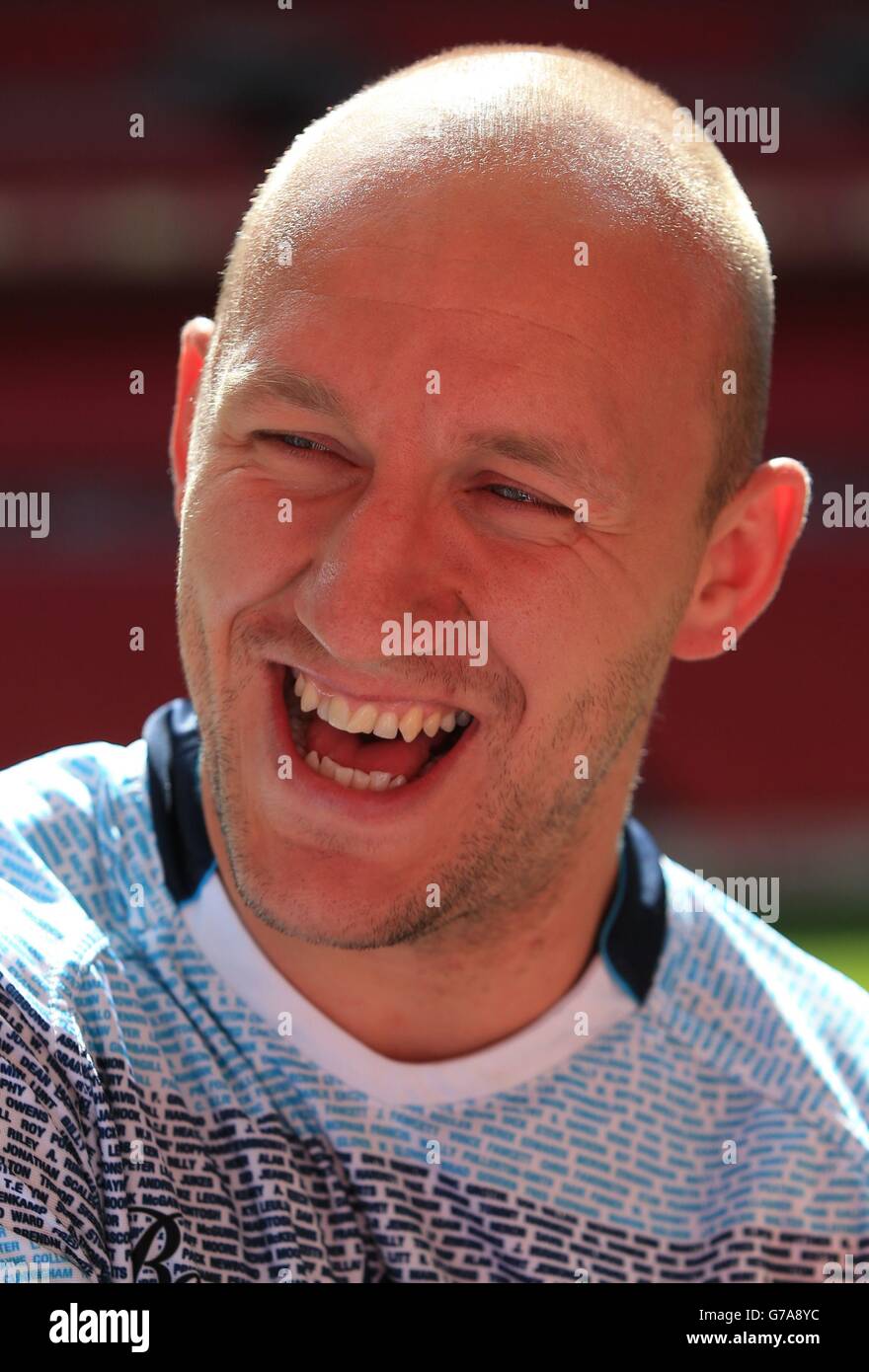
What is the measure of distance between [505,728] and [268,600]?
26cm

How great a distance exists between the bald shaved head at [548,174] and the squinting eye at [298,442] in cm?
14

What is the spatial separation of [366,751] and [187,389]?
1.60 feet

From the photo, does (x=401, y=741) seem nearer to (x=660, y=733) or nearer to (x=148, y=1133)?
(x=148, y=1133)

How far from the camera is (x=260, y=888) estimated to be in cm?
152

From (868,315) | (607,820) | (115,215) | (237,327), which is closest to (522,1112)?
(607,820)

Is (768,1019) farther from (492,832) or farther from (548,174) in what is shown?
(548,174)

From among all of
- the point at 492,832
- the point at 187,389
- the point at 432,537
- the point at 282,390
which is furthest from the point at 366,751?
the point at 187,389

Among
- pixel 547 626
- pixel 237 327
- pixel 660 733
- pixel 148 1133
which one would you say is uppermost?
pixel 660 733

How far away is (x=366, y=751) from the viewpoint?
1.60 m

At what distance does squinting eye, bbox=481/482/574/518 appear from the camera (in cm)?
148

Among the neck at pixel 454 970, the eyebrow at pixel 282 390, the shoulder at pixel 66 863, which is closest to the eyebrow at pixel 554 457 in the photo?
the eyebrow at pixel 282 390

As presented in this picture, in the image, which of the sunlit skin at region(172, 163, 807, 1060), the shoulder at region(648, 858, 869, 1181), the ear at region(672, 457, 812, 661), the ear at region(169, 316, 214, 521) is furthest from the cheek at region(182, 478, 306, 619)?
the shoulder at region(648, 858, 869, 1181)

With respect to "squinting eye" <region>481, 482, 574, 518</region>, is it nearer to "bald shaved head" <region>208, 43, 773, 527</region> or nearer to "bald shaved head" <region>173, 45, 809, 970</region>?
"bald shaved head" <region>173, 45, 809, 970</region>

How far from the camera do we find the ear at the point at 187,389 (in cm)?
176
